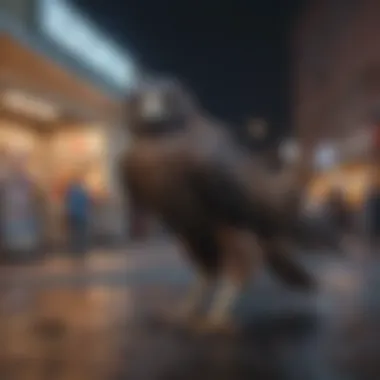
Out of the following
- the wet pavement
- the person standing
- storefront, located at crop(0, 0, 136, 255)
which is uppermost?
storefront, located at crop(0, 0, 136, 255)

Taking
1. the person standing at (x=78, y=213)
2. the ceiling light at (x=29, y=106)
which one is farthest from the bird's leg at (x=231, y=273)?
the ceiling light at (x=29, y=106)

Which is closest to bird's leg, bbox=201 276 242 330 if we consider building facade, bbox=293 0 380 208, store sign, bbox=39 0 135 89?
building facade, bbox=293 0 380 208

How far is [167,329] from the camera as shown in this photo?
254 centimetres

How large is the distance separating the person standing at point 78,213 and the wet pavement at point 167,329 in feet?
0.63

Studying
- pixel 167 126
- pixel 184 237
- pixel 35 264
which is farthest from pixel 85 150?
pixel 35 264

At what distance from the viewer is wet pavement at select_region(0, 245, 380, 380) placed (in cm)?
191

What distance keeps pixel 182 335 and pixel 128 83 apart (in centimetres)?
120

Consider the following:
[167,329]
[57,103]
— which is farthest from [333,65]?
[167,329]

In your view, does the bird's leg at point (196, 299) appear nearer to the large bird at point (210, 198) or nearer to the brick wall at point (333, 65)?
the large bird at point (210, 198)

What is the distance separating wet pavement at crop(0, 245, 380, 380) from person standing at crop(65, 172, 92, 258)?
193 millimetres

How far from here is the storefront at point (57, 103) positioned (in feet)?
4.45

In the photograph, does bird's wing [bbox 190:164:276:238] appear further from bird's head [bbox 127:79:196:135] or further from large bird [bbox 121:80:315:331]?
bird's head [bbox 127:79:196:135]

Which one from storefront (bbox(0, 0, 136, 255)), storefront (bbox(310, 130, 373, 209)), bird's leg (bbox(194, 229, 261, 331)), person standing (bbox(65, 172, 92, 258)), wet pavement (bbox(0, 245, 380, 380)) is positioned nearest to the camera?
storefront (bbox(0, 0, 136, 255))

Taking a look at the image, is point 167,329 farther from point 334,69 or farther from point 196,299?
point 334,69
